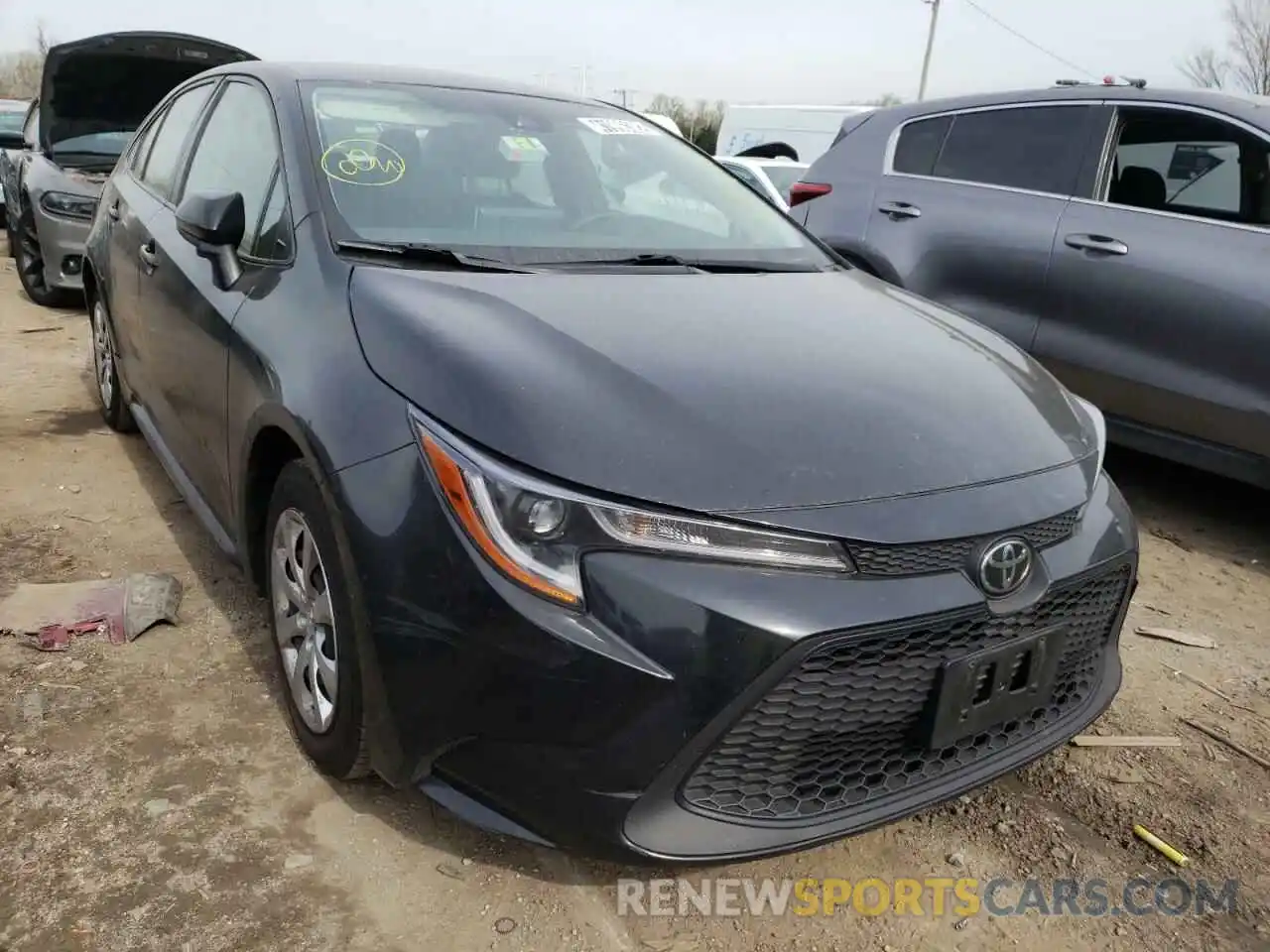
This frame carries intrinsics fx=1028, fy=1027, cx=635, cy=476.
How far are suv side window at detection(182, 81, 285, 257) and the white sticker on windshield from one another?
95cm

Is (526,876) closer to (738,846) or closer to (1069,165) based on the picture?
(738,846)

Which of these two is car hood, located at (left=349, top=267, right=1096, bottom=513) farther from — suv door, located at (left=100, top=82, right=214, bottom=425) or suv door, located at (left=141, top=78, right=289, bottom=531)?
suv door, located at (left=100, top=82, right=214, bottom=425)

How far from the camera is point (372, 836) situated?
6.87ft

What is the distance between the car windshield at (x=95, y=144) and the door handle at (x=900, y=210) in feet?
17.6

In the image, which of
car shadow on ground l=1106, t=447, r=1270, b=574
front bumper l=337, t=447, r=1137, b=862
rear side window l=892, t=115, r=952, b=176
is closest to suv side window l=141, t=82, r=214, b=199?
front bumper l=337, t=447, r=1137, b=862

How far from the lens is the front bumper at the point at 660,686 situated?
62.6 inches

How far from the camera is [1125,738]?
2.58 m

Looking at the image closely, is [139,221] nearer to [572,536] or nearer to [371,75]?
[371,75]

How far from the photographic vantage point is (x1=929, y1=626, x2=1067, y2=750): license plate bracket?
1.75m

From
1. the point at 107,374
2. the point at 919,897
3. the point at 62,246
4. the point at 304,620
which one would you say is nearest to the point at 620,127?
the point at 304,620

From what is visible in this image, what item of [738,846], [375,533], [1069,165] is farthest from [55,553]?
[1069,165]

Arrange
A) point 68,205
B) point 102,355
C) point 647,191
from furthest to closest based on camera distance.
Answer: point 68,205 < point 102,355 < point 647,191

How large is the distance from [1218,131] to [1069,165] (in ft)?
1.83

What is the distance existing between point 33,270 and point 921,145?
6.11 meters
